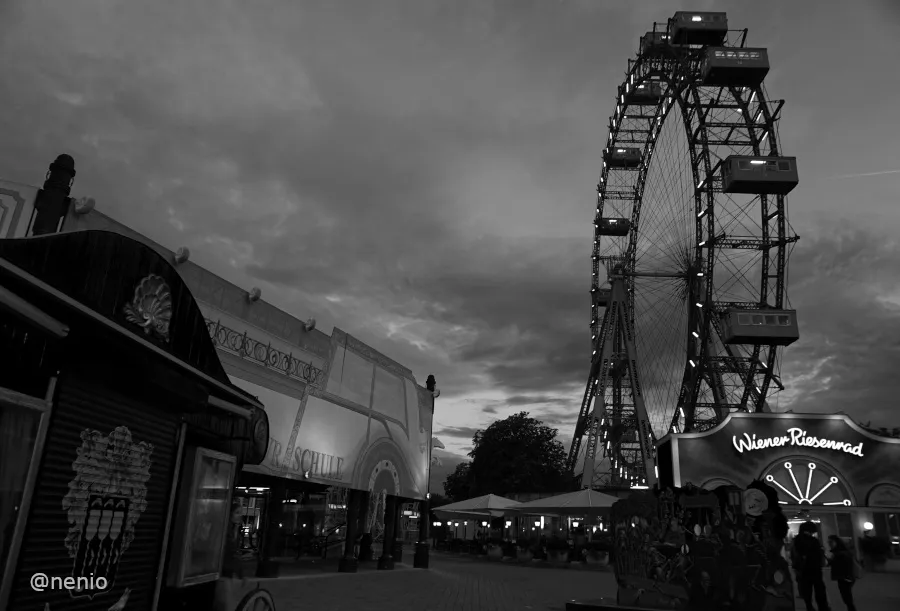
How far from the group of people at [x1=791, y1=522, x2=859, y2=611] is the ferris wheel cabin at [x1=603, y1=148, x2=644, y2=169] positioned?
29.4 m

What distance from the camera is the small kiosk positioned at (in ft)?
12.3

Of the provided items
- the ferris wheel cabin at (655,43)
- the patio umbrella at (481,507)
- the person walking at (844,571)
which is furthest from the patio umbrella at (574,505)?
the ferris wheel cabin at (655,43)

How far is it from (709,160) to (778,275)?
254 inches

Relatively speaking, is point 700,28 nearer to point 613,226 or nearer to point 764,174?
point 764,174

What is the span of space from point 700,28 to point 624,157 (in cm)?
864

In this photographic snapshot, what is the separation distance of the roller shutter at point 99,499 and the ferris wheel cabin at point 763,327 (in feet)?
85.6

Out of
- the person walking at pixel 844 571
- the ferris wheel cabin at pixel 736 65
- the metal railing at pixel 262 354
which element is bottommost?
the person walking at pixel 844 571

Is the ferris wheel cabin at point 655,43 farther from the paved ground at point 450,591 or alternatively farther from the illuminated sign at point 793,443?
the paved ground at point 450,591

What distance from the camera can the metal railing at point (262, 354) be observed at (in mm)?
10023

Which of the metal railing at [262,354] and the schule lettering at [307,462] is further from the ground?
the metal railing at [262,354]

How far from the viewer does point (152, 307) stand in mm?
5207

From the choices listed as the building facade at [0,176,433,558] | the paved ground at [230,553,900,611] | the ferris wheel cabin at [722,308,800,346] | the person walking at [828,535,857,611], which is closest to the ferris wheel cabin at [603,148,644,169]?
the ferris wheel cabin at [722,308,800,346]

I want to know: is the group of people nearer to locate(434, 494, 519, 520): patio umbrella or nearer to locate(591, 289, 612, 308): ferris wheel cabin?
locate(434, 494, 519, 520): patio umbrella

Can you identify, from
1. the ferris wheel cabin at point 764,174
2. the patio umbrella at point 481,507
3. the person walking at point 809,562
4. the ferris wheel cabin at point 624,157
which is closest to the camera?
the person walking at point 809,562
